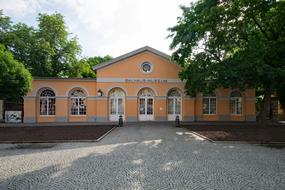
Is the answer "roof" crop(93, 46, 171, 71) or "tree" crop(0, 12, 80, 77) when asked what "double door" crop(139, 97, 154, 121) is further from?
"tree" crop(0, 12, 80, 77)

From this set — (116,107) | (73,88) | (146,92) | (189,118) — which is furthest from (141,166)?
(73,88)

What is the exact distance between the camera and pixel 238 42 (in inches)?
729

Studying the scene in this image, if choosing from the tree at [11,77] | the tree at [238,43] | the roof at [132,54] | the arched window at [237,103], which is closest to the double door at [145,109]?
the roof at [132,54]

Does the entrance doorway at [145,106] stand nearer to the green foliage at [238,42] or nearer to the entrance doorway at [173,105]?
the entrance doorway at [173,105]

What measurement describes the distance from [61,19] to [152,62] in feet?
63.6

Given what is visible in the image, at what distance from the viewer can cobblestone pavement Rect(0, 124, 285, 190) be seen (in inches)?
228

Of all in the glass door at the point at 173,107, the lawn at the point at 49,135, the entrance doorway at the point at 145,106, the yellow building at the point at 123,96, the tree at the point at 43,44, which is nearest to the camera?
the lawn at the point at 49,135

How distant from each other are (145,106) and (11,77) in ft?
37.4

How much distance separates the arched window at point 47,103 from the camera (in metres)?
23.4

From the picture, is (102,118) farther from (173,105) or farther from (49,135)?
(49,135)

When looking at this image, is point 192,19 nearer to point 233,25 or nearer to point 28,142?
point 233,25

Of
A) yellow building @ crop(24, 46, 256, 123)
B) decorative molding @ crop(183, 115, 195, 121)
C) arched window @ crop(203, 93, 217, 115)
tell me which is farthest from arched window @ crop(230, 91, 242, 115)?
decorative molding @ crop(183, 115, 195, 121)

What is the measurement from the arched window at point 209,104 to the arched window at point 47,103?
14217mm

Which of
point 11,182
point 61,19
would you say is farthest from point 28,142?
point 61,19
